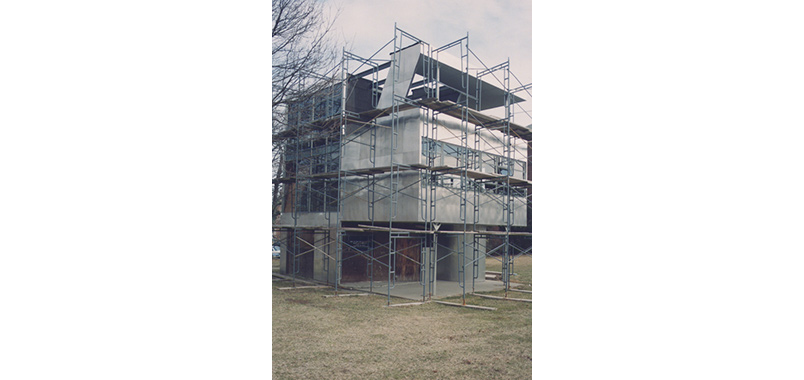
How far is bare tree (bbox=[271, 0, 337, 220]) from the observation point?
230 inches

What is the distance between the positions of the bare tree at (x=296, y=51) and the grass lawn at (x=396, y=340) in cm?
222

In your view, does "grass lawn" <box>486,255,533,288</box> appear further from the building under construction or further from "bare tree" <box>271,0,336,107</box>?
"bare tree" <box>271,0,336,107</box>

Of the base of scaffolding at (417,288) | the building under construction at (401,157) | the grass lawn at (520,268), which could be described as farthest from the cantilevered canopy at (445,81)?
the base of scaffolding at (417,288)

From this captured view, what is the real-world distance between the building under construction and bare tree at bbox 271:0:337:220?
0.64ft

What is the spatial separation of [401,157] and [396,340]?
3641mm

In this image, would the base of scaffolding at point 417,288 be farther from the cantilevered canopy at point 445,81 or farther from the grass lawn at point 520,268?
the cantilevered canopy at point 445,81

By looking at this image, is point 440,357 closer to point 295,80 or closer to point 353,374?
point 353,374

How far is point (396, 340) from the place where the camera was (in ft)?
15.5

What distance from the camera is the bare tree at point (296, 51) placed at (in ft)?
19.2

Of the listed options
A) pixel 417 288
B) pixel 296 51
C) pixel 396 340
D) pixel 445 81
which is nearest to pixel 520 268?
pixel 417 288

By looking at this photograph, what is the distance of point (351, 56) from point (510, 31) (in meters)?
3.06

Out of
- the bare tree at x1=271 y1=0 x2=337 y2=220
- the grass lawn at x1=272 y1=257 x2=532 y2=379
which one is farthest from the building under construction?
the grass lawn at x1=272 y1=257 x2=532 y2=379

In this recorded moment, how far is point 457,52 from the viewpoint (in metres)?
6.36

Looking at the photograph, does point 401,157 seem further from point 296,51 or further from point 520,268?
point 520,268
